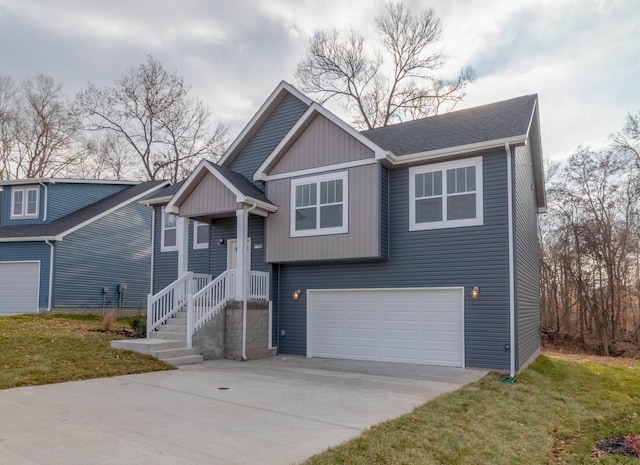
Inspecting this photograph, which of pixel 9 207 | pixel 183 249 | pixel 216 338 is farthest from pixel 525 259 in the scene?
pixel 9 207

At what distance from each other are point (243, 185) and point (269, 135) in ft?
7.46

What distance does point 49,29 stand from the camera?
1549 centimetres

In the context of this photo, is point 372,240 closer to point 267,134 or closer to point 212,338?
point 212,338

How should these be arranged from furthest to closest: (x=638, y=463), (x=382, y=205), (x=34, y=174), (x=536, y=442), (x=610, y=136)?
(x=34, y=174) → (x=610, y=136) → (x=382, y=205) → (x=536, y=442) → (x=638, y=463)

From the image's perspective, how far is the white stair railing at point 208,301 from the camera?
11.2 metres

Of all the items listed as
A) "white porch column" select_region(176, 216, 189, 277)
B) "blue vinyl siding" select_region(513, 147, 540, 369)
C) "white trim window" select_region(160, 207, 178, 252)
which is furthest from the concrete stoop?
"blue vinyl siding" select_region(513, 147, 540, 369)

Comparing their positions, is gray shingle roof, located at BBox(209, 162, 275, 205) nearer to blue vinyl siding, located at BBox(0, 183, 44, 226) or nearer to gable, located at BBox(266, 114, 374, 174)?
gable, located at BBox(266, 114, 374, 174)

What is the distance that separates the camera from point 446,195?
10.9 metres

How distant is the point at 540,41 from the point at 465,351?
28.8 feet


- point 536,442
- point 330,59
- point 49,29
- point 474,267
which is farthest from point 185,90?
point 536,442

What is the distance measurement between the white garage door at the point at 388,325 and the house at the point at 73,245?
11540mm

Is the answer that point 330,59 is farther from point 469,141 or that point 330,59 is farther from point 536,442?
point 536,442

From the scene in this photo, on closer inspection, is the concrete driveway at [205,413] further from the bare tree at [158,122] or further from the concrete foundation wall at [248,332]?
the bare tree at [158,122]

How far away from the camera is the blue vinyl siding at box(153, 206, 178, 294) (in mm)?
16094
